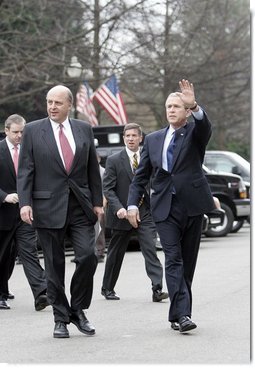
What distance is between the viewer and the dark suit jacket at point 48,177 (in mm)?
9469

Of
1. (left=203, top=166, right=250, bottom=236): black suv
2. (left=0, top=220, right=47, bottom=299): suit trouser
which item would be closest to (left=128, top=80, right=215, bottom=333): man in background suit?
(left=0, top=220, right=47, bottom=299): suit trouser

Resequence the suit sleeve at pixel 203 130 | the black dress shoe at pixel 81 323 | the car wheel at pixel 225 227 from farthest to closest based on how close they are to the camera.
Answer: the car wheel at pixel 225 227 < the black dress shoe at pixel 81 323 < the suit sleeve at pixel 203 130

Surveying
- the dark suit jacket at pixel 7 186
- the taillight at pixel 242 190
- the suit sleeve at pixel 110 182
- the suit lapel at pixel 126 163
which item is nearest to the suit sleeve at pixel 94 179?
the dark suit jacket at pixel 7 186

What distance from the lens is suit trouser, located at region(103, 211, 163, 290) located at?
12.5m

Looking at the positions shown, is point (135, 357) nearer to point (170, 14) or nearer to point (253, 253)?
point (253, 253)

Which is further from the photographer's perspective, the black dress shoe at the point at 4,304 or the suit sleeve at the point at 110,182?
the suit sleeve at the point at 110,182

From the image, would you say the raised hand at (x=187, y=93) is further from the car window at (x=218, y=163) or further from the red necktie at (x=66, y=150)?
the car window at (x=218, y=163)

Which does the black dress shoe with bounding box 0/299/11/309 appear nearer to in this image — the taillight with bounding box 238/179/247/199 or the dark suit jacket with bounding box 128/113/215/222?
the dark suit jacket with bounding box 128/113/215/222

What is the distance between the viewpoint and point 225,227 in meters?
24.8

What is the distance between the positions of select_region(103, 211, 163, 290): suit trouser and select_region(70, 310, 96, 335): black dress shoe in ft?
9.54

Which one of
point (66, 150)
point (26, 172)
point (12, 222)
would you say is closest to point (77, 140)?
point (66, 150)

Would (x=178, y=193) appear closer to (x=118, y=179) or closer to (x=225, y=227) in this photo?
(x=118, y=179)

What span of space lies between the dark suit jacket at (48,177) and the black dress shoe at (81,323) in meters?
0.73

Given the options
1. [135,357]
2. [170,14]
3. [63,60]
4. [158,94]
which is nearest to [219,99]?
[158,94]
